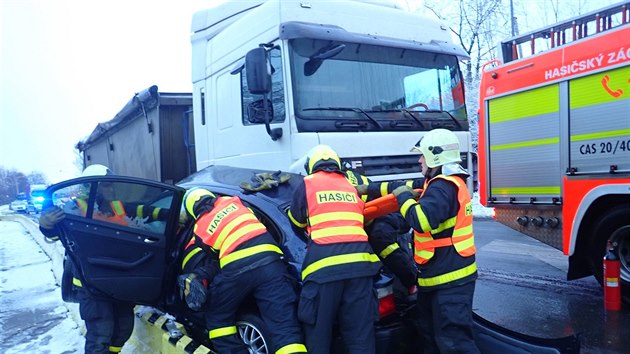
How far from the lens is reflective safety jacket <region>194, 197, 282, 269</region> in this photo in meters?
3.09

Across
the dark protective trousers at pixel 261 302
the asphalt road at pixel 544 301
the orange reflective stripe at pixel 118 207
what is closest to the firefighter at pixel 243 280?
the dark protective trousers at pixel 261 302

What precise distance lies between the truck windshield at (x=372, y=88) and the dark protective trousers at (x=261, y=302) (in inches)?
59.1

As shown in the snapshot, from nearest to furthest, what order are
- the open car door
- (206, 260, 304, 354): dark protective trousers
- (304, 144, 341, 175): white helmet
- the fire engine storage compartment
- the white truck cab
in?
1. (206, 260, 304, 354): dark protective trousers
2. (304, 144, 341, 175): white helmet
3. the open car door
4. the white truck cab
5. the fire engine storage compartment

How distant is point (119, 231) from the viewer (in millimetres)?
3439

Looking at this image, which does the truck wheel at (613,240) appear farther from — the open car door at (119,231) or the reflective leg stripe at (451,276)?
the open car door at (119,231)

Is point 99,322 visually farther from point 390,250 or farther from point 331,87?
point 331,87

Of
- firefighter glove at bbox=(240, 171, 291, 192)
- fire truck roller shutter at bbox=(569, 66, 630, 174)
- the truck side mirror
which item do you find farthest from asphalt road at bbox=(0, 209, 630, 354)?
the truck side mirror

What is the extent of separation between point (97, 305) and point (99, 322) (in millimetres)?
137

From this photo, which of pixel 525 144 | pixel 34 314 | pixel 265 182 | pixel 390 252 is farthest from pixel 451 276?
pixel 34 314

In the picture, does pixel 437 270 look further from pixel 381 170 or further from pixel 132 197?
pixel 132 197

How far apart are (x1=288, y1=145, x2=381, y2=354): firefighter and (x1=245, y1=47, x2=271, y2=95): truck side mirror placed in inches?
52.7

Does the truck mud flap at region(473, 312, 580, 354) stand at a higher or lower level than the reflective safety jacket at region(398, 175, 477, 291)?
lower

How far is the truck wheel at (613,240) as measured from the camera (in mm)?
4660

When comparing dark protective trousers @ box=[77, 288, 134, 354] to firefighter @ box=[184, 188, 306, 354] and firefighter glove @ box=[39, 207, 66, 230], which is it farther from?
firefighter @ box=[184, 188, 306, 354]
